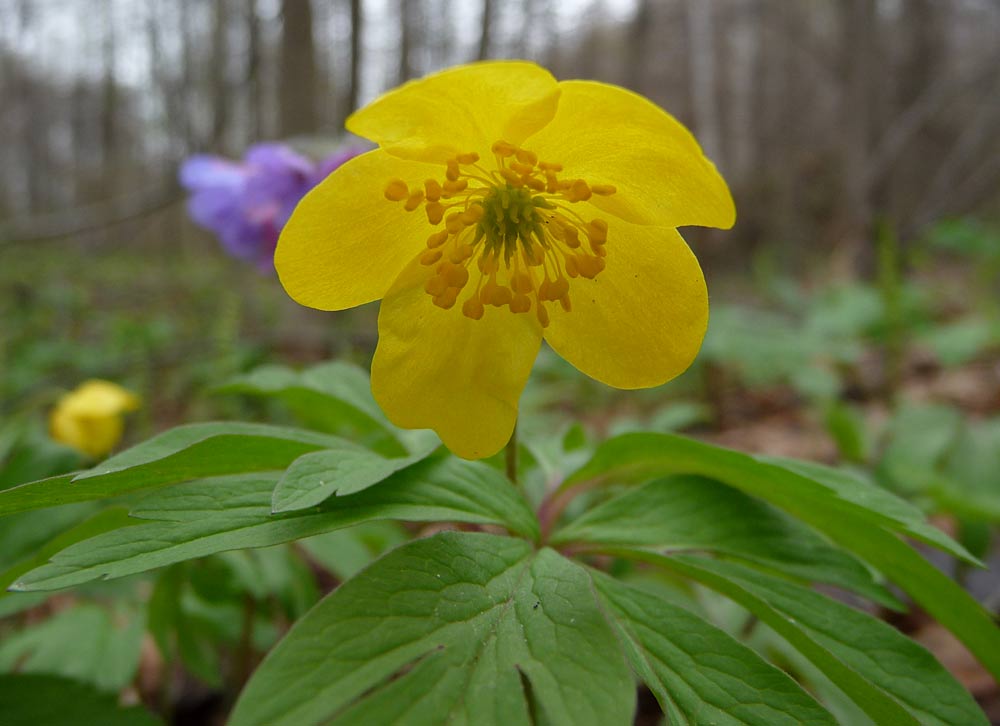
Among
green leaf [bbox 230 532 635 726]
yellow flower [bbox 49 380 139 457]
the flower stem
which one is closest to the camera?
green leaf [bbox 230 532 635 726]

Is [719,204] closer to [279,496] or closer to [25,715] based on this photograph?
[279,496]

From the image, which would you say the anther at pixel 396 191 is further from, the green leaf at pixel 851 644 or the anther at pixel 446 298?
the green leaf at pixel 851 644

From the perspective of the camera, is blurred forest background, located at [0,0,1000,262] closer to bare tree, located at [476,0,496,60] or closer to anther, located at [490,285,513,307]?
bare tree, located at [476,0,496,60]

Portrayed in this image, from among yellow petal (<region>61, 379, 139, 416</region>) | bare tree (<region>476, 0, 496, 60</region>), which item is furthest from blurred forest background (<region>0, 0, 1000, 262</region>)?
yellow petal (<region>61, 379, 139, 416</region>)

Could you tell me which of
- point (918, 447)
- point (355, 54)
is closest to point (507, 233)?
point (918, 447)

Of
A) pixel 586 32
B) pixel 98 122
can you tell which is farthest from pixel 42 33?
pixel 586 32

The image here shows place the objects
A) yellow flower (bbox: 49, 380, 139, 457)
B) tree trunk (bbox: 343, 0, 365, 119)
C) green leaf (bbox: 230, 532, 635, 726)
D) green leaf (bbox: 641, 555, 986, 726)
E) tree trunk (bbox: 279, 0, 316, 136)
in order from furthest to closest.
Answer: tree trunk (bbox: 279, 0, 316, 136) → tree trunk (bbox: 343, 0, 365, 119) → yellow flower (bbox: 49, 380, 139, 457) → green leaf (bbox: 641, 555, 986, 726) → green leaf (bbox: 230, 532, 635, 726)

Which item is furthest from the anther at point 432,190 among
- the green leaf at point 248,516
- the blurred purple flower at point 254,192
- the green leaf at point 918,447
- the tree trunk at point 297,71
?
the tree trunk at point 297,71
